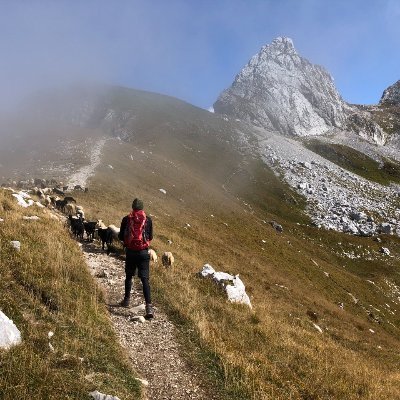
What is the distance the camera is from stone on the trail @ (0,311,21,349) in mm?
7324

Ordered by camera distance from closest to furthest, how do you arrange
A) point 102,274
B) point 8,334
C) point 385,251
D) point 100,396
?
point 100,396 → point 8,334 → point 102,274 → point 385,251

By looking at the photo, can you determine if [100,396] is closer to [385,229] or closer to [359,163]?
[385,229]

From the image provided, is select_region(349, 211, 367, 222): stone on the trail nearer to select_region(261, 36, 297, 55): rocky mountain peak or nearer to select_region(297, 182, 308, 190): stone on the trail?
select_region(297, 182, 308, 190): stone on the trail

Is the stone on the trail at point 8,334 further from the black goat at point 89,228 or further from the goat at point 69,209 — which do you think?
the goat at point 69,209

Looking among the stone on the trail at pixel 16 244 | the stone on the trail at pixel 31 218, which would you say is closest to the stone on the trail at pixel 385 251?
the stone on the trail at pixel 31 218

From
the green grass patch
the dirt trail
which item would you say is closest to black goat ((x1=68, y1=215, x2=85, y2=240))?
the dirt trail

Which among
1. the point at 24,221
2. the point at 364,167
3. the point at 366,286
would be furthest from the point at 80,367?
the point at 364,167

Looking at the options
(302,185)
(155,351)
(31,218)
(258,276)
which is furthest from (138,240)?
(302,185)

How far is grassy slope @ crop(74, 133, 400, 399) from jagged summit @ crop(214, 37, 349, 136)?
6393 cm

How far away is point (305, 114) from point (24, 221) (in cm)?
15641

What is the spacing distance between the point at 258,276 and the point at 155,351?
81.4 ft

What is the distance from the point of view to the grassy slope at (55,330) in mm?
6758

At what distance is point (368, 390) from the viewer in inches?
405

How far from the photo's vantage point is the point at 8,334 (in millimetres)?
7473
